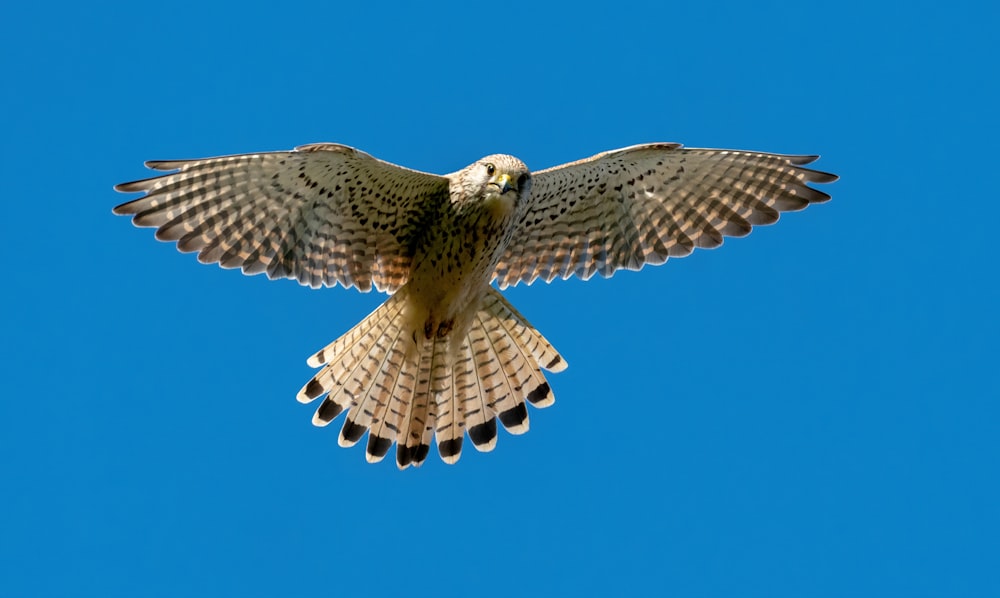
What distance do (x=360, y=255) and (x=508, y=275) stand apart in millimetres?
1187

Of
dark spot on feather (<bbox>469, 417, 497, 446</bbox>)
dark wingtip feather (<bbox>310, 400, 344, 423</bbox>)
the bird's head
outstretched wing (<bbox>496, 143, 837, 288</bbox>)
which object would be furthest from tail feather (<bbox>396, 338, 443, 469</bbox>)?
the bird's head

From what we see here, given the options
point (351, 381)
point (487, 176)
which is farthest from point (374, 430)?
point (487, 176)

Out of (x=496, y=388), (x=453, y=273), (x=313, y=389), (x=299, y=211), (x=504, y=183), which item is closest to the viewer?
(x=504, y=183)

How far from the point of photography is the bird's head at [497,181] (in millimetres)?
9227

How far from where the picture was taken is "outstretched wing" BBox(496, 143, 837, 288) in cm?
1006

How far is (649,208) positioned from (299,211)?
8.07ft

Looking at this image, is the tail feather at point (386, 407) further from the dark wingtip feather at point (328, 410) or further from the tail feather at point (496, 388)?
the tail feather at point (496, 388)

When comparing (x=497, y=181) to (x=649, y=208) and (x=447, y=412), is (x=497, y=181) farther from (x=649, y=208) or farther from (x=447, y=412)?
(x=447, y=412)

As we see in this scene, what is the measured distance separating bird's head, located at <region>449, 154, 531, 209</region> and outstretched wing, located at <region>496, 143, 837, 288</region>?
542mm

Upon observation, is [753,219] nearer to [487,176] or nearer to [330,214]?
[487,176]

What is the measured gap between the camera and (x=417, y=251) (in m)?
9.92

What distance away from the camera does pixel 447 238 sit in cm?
966

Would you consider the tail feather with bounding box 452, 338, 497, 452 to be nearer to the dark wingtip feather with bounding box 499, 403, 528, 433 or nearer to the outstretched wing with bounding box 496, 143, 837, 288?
the dark wingtip feather with bounding box 499, 403, 528, 433

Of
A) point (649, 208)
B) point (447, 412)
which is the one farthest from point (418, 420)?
point (649, 208)
